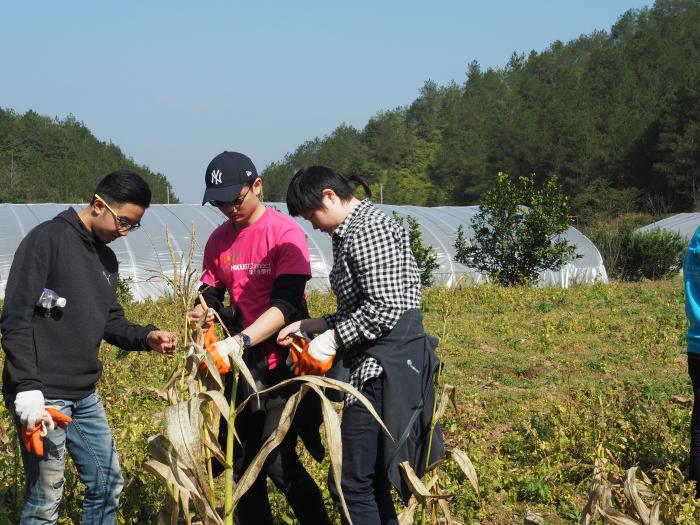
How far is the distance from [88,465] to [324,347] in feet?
3.16

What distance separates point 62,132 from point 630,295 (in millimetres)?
67924

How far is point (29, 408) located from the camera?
251 centimetres

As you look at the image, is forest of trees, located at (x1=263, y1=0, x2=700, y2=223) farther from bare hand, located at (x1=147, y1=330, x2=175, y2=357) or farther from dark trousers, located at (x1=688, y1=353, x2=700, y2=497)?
bare hand, located at (x1=147, y1=330, x2=175, y2=357)

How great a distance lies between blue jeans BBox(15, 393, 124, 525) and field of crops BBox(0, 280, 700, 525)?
0.71 ft

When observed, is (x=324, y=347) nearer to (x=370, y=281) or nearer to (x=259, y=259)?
(x=370, y=281)

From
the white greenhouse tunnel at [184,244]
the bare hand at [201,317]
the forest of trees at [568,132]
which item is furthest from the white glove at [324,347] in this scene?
the forest of trees at [568,132]

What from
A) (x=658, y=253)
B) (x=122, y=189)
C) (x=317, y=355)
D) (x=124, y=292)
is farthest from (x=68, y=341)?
(x=658, y=253)

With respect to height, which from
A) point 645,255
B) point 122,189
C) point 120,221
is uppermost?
point 122,189

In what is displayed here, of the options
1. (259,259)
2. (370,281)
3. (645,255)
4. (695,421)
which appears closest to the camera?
(370,281)

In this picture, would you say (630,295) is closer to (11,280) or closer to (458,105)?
(11,280)

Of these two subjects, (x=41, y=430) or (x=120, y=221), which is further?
(x=120, y=221)

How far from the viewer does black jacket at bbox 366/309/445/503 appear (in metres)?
2.71

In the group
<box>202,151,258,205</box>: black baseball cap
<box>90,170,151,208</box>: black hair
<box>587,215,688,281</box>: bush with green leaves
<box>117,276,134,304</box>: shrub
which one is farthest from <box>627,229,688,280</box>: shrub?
<box>90,170,151,208</box>: black hair

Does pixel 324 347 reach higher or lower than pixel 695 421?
higher
